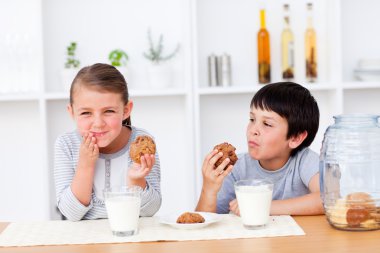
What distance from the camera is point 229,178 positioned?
189 centimetres

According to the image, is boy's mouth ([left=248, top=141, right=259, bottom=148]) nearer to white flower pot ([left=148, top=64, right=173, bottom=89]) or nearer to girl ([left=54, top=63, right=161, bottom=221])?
girl ([left=54, top=63, right=161, bottom=221])

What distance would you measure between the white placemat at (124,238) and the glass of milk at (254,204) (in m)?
0.02

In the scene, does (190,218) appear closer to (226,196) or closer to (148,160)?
(148,160)

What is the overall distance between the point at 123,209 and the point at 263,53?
199 cm

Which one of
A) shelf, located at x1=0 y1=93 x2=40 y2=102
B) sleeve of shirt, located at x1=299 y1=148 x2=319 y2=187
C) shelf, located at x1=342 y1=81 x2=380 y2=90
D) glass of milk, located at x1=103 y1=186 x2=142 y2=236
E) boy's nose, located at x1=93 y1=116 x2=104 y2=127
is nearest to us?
glass of milk, located at x1=103 y1=186 x2=142 y2=236

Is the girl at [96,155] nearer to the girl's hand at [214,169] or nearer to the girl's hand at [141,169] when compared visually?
the girl's hand at [141,169]

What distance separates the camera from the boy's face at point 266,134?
183 centimetres

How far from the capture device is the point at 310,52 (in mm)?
3227

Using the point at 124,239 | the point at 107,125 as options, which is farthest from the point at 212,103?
the point at 124,239

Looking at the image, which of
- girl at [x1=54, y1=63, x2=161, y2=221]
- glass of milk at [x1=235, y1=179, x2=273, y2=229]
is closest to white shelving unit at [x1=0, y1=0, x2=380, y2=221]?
girl at [x1=54, y1=63, x2=161, y2=221]

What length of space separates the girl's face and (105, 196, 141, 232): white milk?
0.30 m

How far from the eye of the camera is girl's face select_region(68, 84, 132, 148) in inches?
64.1

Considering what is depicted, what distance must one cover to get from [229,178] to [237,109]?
4.83 ft

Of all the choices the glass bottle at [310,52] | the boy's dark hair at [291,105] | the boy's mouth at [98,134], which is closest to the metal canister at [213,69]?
the glass bottle at [310,52]
